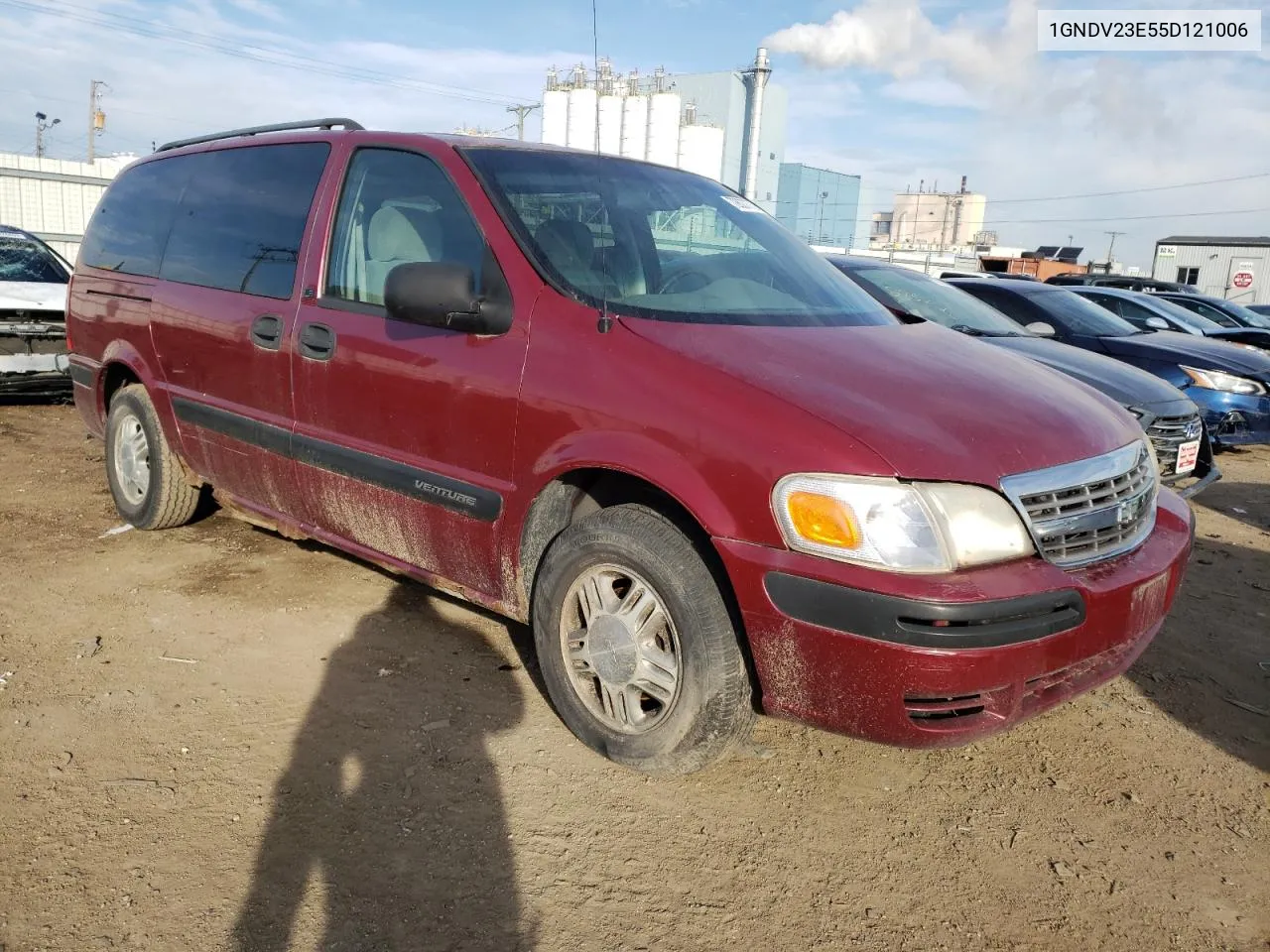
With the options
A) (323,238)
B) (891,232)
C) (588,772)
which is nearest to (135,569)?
(323,238)

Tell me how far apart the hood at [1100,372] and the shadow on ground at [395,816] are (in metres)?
4.22

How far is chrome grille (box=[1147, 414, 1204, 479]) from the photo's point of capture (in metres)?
5.78

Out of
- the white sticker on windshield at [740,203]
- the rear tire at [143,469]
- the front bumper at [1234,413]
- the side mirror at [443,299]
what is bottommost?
the rear tire at [143,469]

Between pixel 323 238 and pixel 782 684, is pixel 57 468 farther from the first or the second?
pixel 782 684

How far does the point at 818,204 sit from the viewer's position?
181ft

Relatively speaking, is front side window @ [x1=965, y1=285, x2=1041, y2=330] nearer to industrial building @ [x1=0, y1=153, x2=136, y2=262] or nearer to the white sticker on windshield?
the white sticker on windshield

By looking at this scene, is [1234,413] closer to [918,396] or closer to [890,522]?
[918,396]

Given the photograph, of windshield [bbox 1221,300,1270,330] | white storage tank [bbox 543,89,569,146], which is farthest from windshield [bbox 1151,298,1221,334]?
white storage tank [bbox 543,89,569,146]

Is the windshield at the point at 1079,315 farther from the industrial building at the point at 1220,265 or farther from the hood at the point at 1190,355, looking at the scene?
the industrial building at the point at 1220,265

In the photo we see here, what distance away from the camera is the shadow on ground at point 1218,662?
11.0 ft

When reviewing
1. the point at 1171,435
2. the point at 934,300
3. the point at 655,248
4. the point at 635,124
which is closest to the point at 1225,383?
the point at 1171,435

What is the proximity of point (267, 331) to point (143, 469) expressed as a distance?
160 cm

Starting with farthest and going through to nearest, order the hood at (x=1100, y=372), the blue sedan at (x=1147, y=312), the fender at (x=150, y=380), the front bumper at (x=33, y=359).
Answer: the blue sedan at (x=1147, y=312) < the front bumper at (x=33, y=359) < the hood at (x=1100, y=372) < the fender at (x=150, y=380)

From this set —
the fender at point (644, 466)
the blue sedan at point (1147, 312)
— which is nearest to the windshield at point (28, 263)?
the fender at point (644, 466)
